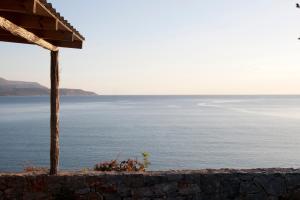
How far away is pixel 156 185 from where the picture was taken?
26.5 feet

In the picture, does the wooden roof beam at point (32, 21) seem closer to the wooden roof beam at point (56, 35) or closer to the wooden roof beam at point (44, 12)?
the wooden roof beam at point (44, 12)

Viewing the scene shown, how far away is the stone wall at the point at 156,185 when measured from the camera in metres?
7.90

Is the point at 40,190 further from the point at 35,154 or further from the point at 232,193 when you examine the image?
the point at 35,154

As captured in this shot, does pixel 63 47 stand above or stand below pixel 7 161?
above

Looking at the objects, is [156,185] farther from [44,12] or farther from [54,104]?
[44,12]

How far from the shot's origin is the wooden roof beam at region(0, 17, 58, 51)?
18.6ft

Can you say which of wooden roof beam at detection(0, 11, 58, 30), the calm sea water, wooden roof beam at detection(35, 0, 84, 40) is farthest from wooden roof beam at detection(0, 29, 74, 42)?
the calm sea water

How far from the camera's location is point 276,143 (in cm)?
4403

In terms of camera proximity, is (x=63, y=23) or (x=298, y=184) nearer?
(x=63, y=23)

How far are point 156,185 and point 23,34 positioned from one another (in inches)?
131

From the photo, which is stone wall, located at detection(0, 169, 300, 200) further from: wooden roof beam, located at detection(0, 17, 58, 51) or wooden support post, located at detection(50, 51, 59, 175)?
wooden roof beam, located at detection(0, 17, 58, 51)

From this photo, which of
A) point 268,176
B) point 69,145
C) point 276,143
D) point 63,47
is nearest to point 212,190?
point 268,176

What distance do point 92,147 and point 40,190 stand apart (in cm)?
3196

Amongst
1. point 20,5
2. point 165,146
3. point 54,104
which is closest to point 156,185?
point 54,104
